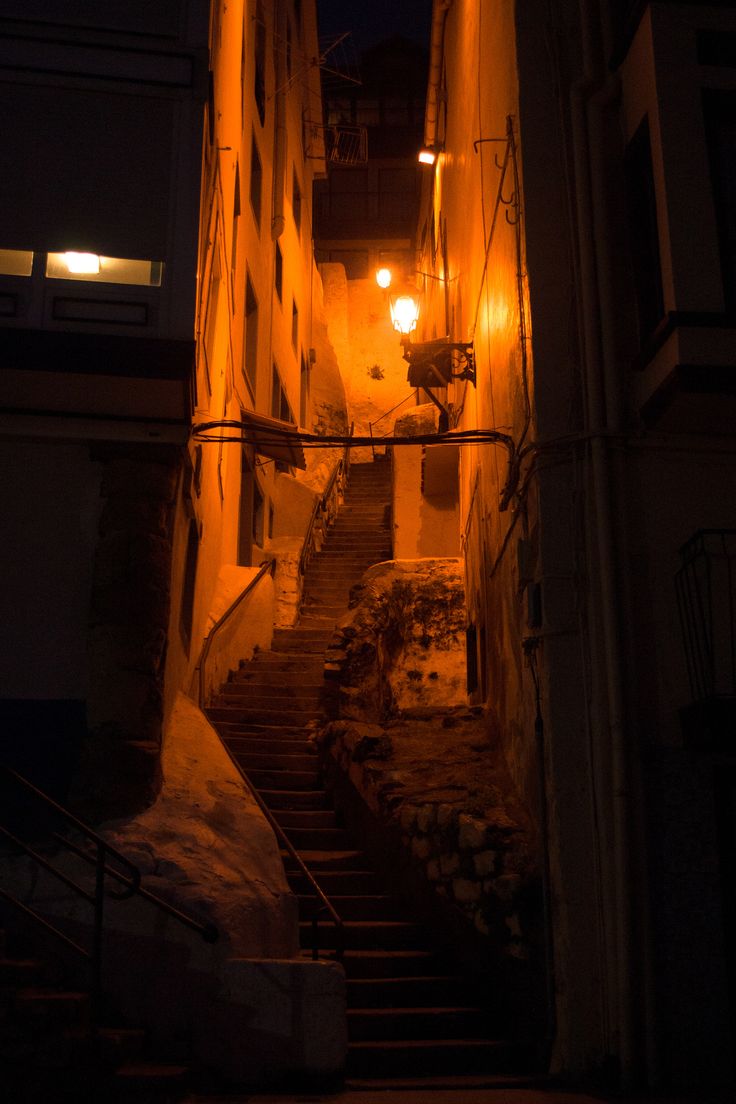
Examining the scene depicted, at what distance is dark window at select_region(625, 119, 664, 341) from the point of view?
29.4 ft

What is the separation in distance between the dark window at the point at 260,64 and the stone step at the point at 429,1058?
19.6 m

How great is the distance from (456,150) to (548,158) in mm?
8430

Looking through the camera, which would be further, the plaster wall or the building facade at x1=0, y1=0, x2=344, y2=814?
the plaster wall

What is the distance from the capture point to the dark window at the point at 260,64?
21844 mm

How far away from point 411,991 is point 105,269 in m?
7.07

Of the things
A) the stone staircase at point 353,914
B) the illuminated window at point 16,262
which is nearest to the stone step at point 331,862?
the stone staircase at point 353,914

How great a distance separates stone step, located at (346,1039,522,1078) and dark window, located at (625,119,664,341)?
20.1 feet

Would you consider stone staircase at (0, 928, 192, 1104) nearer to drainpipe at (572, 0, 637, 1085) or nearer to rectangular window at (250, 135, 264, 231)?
drainpipe at (572, 0, 637, 1085)

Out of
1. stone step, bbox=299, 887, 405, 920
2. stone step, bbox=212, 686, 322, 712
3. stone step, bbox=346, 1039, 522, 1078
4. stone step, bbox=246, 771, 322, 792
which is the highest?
stone step, bbox=212, 686, 322, 712

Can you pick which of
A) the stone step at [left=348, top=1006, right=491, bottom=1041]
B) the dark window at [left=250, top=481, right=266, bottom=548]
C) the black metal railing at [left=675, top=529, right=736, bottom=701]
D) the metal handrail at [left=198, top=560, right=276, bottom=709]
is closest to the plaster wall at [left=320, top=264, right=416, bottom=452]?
the dark window at [left=250, top=481, right=266, bottom=548]

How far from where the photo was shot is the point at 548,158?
32.2 ft

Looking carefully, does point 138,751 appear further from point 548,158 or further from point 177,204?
point 548,158

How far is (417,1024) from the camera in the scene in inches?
322

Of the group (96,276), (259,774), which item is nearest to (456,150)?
(96,276)
